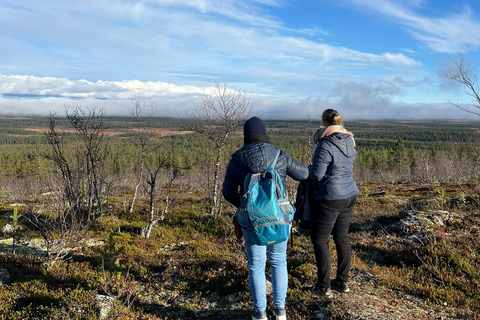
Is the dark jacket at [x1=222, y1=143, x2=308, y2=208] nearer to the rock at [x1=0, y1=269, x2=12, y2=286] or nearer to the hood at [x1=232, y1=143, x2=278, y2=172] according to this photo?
the hood at [x1=232, y1=143, x2=278, y2=172]

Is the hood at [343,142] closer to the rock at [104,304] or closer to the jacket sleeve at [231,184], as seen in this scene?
the jacket sleeve at [231,184]

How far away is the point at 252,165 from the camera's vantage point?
9.59 ft

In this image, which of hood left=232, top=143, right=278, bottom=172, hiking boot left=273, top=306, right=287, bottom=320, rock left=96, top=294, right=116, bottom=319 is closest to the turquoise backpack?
hood left=232, top=143, right=278, bottom=172

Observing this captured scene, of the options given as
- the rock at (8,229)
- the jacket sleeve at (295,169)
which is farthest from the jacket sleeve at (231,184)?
the rock at (8,229)

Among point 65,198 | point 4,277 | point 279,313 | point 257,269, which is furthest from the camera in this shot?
point 65,198

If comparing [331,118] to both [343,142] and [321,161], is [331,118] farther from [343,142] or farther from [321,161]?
[321,161]

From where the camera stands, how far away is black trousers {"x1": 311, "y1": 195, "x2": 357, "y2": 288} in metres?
3.61

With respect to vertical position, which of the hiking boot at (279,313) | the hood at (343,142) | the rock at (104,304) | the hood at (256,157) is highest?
the hood at (343,142)

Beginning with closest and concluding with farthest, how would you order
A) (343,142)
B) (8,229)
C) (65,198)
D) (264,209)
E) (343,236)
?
(264,209) → (343,142) → (343,236) → (65,198) → (8,229)

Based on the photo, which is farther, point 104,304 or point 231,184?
point 104,304

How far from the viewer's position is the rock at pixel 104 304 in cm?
365

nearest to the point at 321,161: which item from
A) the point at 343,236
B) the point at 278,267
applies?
the point at 343,236

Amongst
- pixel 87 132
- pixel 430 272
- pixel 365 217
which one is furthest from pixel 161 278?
pixel 365 217

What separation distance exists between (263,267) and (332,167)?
143 centimetres
